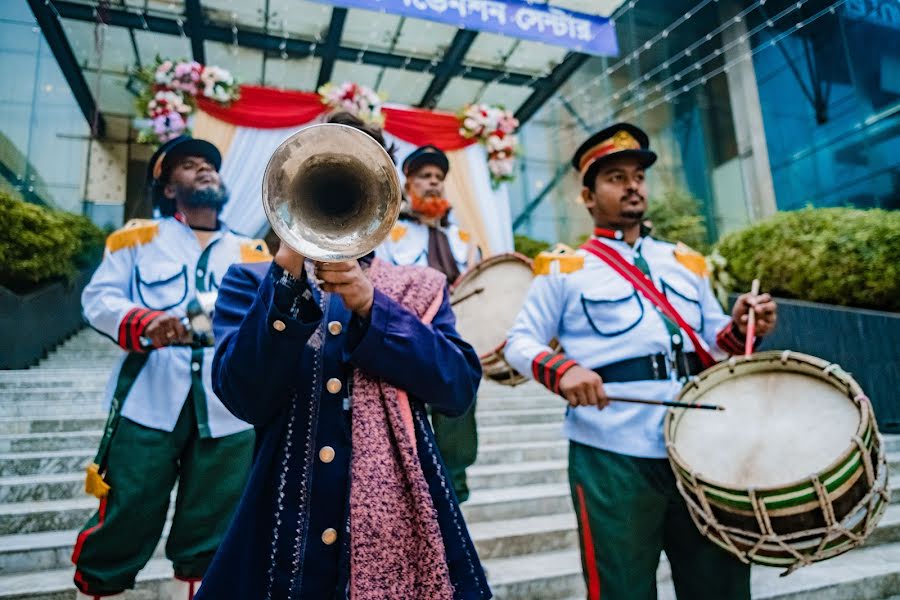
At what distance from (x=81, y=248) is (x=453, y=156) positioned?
540cm

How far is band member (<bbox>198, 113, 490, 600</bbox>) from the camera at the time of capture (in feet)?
3.95

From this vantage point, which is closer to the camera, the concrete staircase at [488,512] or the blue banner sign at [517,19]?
the concrete staircase at [488,512]

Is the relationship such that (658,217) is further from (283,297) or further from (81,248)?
(283,297)

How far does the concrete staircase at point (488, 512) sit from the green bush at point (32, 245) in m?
1.29

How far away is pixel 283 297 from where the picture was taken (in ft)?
3.97

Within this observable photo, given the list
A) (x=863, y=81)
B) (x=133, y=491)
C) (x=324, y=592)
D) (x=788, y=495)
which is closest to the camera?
(x=324, y=592)

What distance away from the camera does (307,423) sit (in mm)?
1298

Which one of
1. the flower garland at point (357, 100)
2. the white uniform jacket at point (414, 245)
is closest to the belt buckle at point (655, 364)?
the white uniform jacket at point (414, 245)

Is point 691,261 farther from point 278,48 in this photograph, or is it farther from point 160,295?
point 278,48

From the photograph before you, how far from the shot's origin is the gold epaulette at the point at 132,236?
8.19 ft

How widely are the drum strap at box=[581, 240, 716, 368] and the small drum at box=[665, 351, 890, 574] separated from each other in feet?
0.68

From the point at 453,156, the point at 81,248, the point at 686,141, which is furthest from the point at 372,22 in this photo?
the point at 686,141

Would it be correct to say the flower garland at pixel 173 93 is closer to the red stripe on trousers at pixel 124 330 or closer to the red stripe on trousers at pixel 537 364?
the red stripe on trousers at pixel 124 330

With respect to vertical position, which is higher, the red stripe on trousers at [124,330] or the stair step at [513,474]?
the red stripe on trousers at [124,330]
